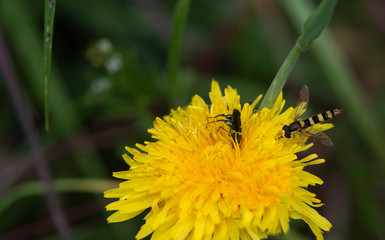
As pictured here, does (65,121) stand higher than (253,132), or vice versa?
(65,121)

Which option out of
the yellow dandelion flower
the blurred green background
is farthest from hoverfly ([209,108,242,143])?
the blurred green background

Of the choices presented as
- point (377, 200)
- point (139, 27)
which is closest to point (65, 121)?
point (139, 27)

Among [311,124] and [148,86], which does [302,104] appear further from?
[148,86]

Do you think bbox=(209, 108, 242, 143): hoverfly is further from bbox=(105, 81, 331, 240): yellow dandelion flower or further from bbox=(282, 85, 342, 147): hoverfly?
bbox=(282, 85, 342, 147): hoverfly

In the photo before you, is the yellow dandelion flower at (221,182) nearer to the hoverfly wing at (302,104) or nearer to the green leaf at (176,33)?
the hoverfly wing at (302,104)

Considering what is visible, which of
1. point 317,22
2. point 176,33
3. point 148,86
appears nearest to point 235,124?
point 317,22

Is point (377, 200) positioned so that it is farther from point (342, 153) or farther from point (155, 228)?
point (155, 228)
